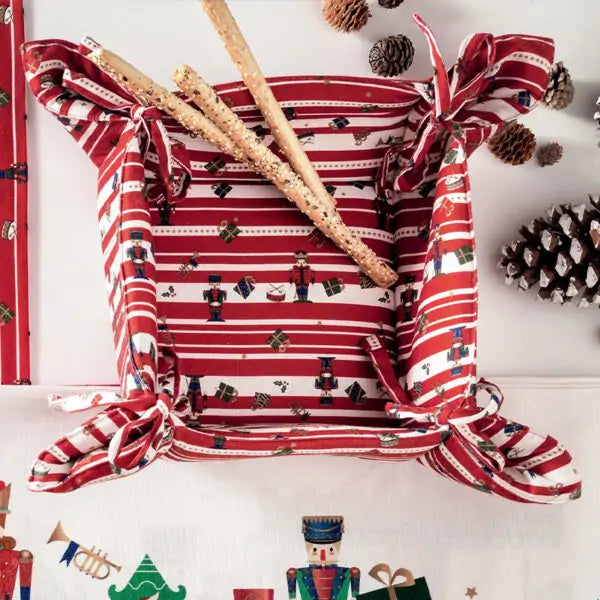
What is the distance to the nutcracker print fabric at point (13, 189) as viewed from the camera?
93cm

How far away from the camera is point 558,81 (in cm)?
96

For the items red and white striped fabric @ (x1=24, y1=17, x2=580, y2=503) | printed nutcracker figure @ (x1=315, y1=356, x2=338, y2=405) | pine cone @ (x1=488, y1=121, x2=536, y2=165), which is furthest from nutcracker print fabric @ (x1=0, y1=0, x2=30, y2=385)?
pine cone @ (x1=488, y1=121, x2=536, y2=165)

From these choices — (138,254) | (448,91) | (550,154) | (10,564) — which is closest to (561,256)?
(550,154)

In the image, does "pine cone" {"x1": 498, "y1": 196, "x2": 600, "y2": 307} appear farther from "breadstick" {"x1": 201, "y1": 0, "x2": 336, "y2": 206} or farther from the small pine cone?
"breadstick" {"x1": 201, "y1": 0, "x2": 336, "y2": 206}

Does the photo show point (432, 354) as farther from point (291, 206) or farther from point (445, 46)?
point (445, 46)

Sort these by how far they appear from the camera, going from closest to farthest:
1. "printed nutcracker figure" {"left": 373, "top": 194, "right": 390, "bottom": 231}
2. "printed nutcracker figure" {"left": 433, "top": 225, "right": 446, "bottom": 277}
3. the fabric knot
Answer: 1. the fabric knot
2. "printed nutcracker figure" {"left": 433, "top": 225, "right": 446, "bottom": 277}
3. "printed nutcracker figure" {"left": 373, "top": 194, "right": 390, "bottom": 231}

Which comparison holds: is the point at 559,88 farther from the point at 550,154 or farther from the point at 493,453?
the point at 493,453

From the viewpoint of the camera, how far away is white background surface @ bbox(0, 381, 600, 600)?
0.88m

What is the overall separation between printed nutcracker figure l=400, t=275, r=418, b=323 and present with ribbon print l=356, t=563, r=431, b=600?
284 millimetres

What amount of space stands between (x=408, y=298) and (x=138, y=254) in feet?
1.01

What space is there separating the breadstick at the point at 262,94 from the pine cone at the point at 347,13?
0.57 feet

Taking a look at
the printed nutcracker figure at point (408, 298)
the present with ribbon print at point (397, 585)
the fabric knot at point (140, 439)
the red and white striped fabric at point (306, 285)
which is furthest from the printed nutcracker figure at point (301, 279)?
the present with ribbon print at point (397, 585)

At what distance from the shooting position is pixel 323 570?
2.97 feet

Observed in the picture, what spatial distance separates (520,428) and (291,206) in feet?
1.12
